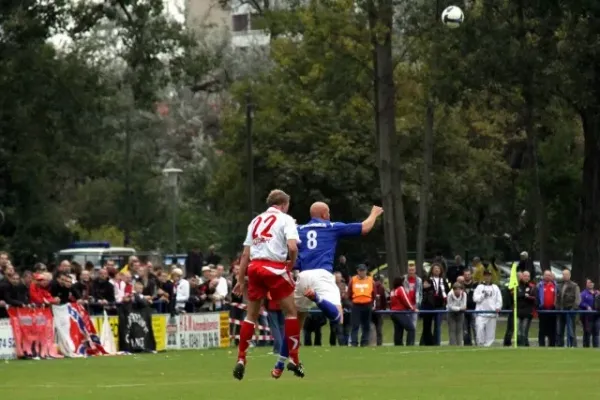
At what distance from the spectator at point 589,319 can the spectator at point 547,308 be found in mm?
742

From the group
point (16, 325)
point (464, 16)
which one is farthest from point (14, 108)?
point (16, 325)

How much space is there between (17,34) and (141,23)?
11.4 ft

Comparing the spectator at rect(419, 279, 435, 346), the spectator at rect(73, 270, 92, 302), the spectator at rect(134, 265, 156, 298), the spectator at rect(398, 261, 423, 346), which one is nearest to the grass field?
the spectator at rect(73, 270, 92, 302)

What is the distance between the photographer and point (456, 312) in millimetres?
39656

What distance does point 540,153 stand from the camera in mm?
61312

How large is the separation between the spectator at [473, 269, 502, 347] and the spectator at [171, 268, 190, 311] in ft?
21.8

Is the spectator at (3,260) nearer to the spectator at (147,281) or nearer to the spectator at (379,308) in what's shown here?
the spectator at (147,281)

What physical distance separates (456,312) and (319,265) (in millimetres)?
17562

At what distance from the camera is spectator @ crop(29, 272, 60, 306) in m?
34.0

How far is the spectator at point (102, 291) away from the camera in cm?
3619

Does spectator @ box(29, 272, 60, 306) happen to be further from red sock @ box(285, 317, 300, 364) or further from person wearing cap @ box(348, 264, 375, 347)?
red sock @ box(285, 317, 300, 364)

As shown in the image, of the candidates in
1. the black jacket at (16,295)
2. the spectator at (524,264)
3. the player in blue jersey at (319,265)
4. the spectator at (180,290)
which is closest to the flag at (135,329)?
the spectator at (180,290)

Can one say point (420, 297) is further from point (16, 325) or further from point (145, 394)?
point (145, 394)

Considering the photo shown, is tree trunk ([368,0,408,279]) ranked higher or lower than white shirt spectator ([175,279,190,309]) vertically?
higher
